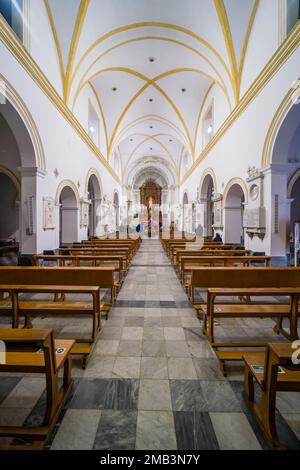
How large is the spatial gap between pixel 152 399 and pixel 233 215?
26.6 ft

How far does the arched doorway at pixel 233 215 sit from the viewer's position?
897 cm

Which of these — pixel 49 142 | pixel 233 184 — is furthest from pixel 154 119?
pixel 49 142

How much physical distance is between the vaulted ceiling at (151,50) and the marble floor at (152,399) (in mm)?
7963

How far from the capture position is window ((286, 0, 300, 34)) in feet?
16.2

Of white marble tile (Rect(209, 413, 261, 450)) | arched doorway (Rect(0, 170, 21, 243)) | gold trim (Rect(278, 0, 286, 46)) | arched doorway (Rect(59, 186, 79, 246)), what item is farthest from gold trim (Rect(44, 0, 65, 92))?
white marble tile (Rect(209, 413, 261, 450))

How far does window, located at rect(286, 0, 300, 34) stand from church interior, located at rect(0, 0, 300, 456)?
2 centimetres

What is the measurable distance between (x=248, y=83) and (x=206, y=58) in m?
2.07

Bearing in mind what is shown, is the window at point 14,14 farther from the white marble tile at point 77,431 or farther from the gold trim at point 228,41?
the white marble tile at point 77,431

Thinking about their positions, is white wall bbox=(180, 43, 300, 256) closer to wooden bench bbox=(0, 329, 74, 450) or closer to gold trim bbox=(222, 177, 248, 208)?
gold trim bbox=(222, 177, 248, 208)

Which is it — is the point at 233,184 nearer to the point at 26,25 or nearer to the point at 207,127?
the point at 207,127

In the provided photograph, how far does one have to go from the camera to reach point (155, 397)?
6.31 feet

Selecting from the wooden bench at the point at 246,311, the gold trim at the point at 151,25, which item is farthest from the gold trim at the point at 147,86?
the wooden bench at the point at 246,311
